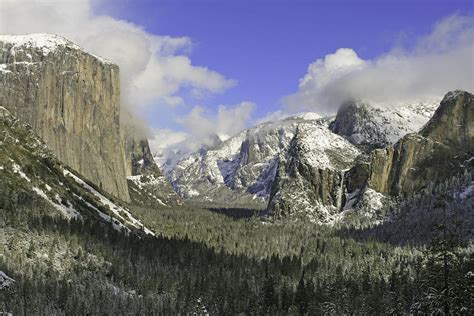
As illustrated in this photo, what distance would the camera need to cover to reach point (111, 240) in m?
A: 184

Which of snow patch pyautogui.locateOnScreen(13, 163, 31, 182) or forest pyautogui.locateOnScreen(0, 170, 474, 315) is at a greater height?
snow patch pyautogui.locateOnScreen(13, 163, 31, 182)

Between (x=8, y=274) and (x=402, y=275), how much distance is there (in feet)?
430

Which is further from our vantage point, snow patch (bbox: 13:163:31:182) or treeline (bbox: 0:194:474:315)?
snow patch (bbox: 13:163:31:182)

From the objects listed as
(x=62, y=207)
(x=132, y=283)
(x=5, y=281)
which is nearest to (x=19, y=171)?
(x=62, y=207)

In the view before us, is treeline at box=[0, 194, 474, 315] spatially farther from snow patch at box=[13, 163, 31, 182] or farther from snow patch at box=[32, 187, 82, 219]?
snow patch at box=[13, 163, 31, 182]

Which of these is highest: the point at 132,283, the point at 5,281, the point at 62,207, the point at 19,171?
the point at 19,171

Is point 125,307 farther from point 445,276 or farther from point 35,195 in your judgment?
point 445,276

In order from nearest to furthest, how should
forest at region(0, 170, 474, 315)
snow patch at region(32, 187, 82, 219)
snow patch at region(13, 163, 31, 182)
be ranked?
forest at region(0, 170, 474, 315) → snow patch at region(32, 187, 82, 219) → snow patch at region(13, 163, 31, 182)

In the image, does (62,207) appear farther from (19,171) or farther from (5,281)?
(5,281)

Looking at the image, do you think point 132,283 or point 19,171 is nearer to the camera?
point 132,283

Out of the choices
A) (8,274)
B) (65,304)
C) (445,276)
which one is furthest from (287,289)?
(445,276)

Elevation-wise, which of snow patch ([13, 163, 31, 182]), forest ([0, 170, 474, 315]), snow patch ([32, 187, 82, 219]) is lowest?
forest ([0, 170, 474, 315])

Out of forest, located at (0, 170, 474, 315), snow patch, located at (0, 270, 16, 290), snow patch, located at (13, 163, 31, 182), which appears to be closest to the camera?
snow patch, located at (0, 270, 16, 290)

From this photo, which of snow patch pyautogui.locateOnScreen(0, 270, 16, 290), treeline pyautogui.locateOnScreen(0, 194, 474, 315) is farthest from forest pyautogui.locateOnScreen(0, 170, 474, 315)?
snow patch pyautogui.locateOnScreen(0, 270, 16, 290)
